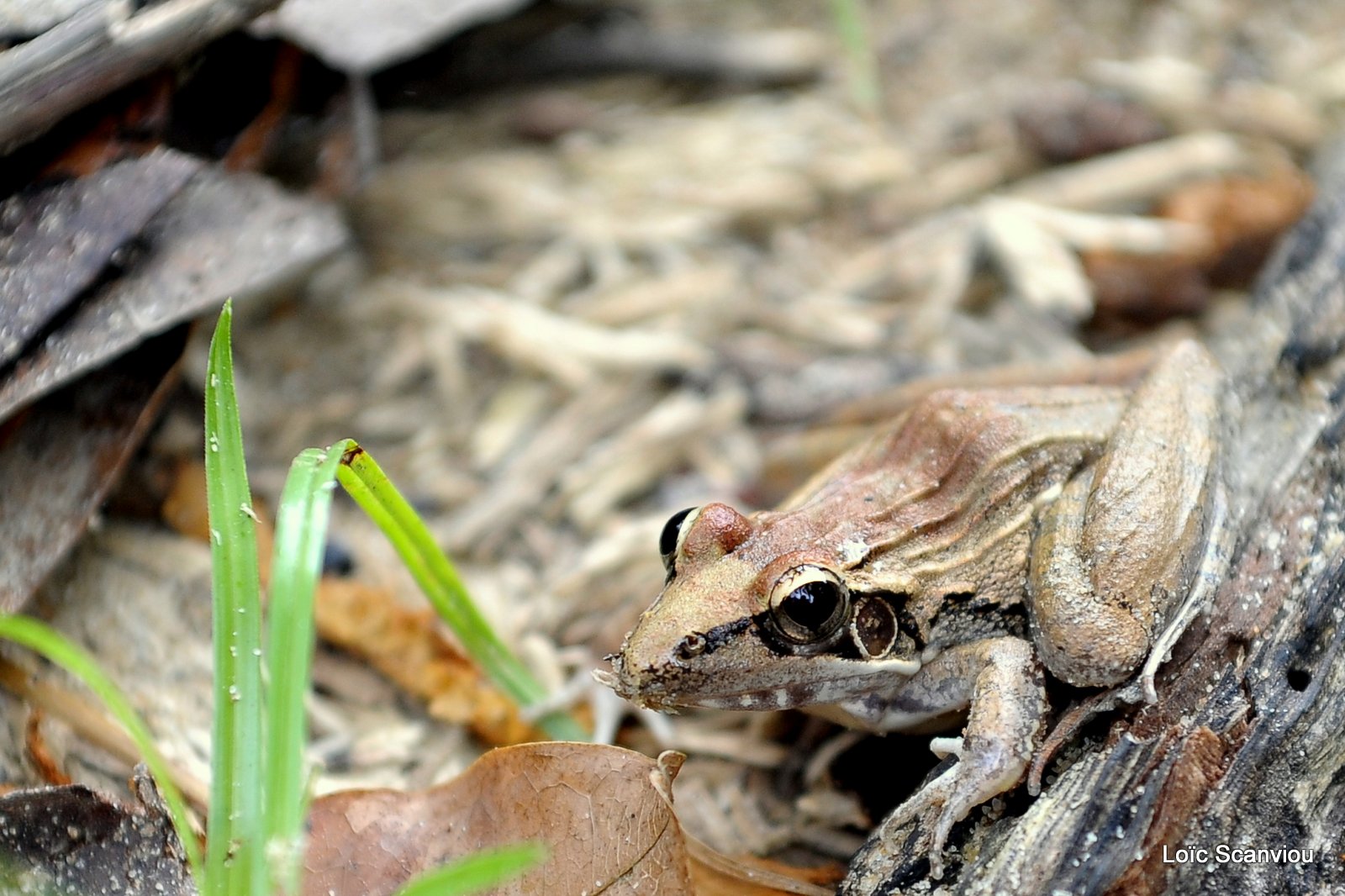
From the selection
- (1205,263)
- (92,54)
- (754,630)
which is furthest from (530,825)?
(1205,263)

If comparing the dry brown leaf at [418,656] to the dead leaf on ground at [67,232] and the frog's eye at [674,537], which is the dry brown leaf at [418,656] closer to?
the frog's eye at [674,537]

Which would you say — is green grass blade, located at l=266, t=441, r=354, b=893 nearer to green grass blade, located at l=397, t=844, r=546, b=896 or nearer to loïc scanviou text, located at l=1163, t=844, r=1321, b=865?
green grass blade, located at l=397, t=844, r=546, b=896

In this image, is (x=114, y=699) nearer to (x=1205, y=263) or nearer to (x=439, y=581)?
(x=439, y=581)

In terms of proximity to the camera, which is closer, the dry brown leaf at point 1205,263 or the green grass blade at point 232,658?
the green grass blade at point 232,658

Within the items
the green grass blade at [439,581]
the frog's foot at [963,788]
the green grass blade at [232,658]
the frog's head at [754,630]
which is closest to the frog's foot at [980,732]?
the frog's foot at [963,788]

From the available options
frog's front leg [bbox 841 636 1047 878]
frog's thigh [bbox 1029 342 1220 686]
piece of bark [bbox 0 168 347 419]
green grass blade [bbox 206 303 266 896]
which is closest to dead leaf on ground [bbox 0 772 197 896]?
green grass blade [bbox 206 303 266 896]

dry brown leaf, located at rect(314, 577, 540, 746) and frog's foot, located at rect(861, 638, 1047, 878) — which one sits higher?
frog's foot, located at rect(861, 638, 1047, 878)
